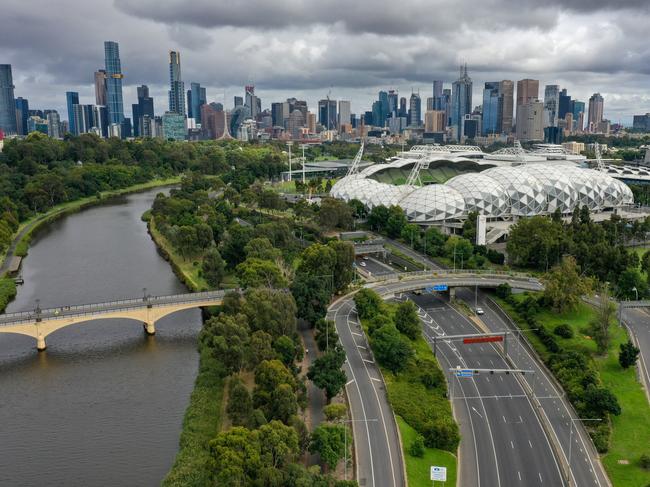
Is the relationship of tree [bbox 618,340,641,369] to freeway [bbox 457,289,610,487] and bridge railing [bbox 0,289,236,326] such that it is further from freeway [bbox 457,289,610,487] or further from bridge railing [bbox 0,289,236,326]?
bridge railing [bbox 0,289,236,326]

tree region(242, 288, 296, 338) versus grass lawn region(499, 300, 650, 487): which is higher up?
tree region(242, 288, 296, 338)

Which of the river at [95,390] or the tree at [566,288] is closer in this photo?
the river at [95,390]

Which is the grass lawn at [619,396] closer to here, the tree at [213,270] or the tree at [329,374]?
the tree at [329,374]

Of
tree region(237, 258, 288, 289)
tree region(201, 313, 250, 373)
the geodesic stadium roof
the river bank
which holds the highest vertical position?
the geodesic stadium roof

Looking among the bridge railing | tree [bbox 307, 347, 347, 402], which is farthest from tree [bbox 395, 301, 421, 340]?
the bridge railing

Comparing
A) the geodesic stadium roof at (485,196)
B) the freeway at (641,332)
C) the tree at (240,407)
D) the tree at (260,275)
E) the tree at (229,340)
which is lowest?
the freeway at (641,332)

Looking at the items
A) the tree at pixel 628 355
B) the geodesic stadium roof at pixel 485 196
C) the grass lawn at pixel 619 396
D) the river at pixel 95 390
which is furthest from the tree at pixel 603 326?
the geodesic stadium roof at pixel 485 196

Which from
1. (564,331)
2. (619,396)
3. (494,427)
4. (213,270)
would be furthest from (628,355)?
(213,270)
